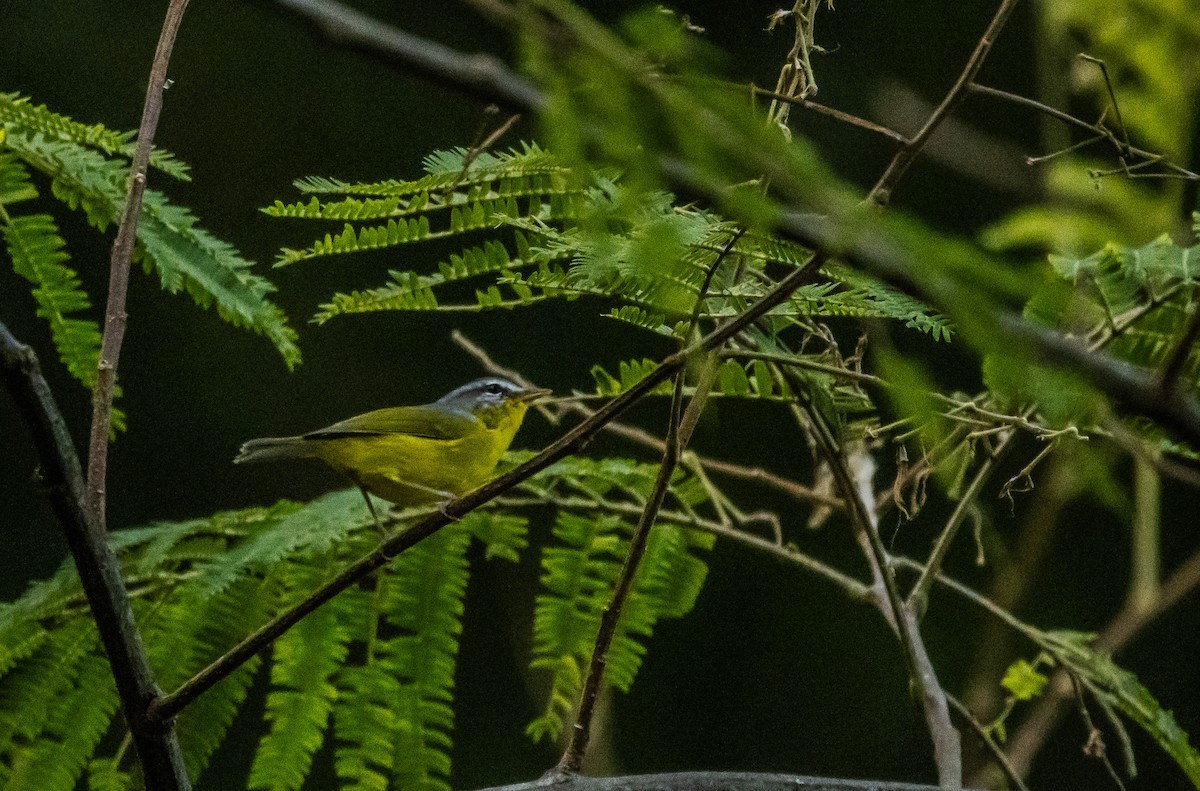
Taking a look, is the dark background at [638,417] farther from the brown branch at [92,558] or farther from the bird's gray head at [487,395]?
the brown branch at [92,558]

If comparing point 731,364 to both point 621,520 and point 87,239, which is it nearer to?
point 621,520

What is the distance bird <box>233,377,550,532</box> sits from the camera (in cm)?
278

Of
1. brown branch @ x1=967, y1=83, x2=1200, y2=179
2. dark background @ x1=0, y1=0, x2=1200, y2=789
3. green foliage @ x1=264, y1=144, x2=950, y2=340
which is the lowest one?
dark background @ x1=0, y1=0, x2=1200, y2=789

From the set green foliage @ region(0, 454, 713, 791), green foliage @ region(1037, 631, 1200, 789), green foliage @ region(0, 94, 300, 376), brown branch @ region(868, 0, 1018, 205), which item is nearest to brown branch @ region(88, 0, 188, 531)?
green foliage @ region(0, 94, 300, 376)

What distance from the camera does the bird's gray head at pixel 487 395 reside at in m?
3.01

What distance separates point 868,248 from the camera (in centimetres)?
58

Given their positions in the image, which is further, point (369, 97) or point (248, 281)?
point (369, 97)

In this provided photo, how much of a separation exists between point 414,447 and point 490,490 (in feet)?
5.22

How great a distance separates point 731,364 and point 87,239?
456 centimetres

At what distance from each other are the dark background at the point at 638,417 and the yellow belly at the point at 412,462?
2238mm

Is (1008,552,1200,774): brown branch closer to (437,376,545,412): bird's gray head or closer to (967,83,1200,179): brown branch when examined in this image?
(967,83,1200,179): brown branch

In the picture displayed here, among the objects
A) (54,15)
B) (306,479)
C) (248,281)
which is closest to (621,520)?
(248,281)

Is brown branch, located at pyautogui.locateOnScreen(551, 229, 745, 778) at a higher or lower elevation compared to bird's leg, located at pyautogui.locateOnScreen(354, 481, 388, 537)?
higher

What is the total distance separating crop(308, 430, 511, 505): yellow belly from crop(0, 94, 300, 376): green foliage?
745 millimetres
